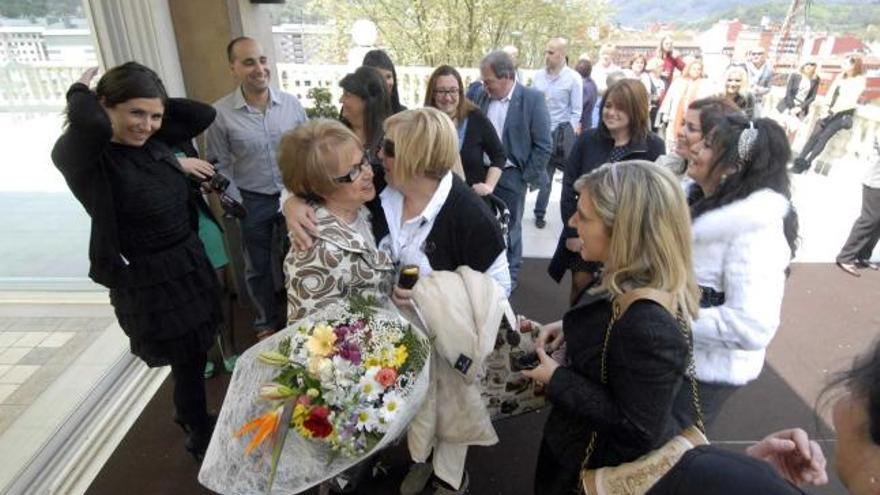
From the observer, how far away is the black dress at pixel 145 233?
160 centimetres

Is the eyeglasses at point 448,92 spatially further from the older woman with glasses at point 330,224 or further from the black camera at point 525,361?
the black camera at point 525,361

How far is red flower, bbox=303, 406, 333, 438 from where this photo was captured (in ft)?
4.15

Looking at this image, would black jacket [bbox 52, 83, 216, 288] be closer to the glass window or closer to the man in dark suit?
the glass window

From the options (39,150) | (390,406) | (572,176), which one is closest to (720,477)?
(390,406)

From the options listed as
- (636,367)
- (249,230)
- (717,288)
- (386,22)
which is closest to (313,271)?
(636,367)

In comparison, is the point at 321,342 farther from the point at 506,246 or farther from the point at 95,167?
the point at 95,167

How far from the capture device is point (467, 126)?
3.15 metres

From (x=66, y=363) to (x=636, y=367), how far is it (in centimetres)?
328

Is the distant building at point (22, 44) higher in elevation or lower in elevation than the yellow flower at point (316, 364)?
higher

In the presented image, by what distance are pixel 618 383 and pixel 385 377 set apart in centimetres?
60

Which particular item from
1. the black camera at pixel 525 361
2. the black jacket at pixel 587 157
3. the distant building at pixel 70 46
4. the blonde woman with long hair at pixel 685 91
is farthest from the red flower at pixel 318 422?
the blonde woman with long hair at pixel 685 91

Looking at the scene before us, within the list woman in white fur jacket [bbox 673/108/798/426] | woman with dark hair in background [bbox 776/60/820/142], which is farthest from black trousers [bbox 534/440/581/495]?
woman with dark hair in background [bbox 776/60/820/142]

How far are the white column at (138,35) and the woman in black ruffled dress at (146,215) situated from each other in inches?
36.1

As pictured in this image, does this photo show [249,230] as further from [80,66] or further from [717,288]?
[717,288]
